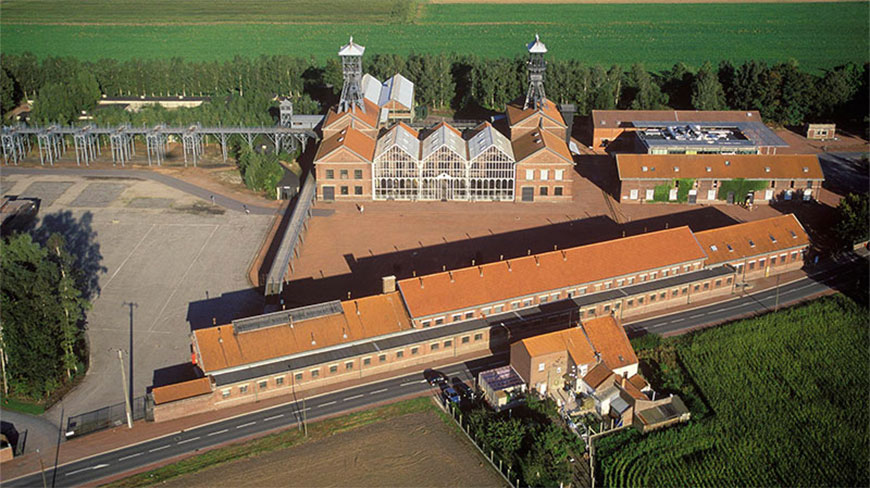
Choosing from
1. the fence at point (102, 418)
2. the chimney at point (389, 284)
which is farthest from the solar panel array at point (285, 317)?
the fence at point (102, 418)

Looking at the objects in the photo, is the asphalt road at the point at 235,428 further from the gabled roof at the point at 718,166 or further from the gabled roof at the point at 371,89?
the gabled roof at the point at 371,89

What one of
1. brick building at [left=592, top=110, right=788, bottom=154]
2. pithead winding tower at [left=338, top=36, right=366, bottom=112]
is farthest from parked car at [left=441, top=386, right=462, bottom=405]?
brick building at [left=592, top=110, right=788, bottom=154]

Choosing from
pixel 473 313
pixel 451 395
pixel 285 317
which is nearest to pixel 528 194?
pixel 473 313

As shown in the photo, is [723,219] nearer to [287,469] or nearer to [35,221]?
[287,469]

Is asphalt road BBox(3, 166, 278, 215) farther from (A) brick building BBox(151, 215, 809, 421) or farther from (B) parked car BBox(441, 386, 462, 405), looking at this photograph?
(B) parked car BBox(441, 386, 462, 405)

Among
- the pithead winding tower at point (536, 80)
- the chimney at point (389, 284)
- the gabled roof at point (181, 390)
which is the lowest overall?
the gabled roof at point (181, 390)

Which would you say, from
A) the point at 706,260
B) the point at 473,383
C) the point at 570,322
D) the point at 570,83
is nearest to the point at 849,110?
the point at 570,83

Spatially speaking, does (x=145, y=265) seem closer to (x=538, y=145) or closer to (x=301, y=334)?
(x=301, y=334)
